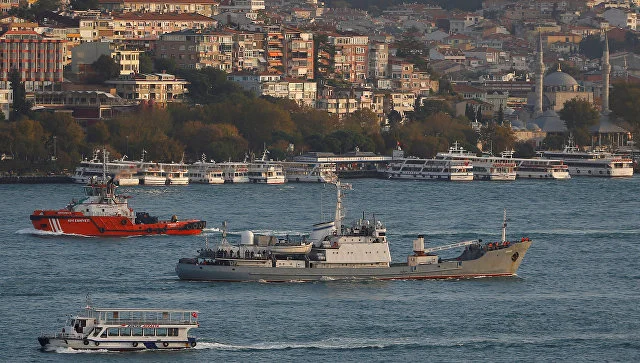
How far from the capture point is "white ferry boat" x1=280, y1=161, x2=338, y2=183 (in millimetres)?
89875

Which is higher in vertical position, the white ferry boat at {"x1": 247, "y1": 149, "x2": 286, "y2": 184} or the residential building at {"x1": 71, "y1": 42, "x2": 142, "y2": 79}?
the residential building at {"x1": 71, "y1": 42, "x2": 142, "y2": 79}

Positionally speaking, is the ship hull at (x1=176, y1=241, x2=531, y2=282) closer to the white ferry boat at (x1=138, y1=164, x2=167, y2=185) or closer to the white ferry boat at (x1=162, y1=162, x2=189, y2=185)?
the white ferry boat at (x1=138, y1=164, x2=167, y2=185)

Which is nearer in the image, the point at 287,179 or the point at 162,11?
the point at 287,179

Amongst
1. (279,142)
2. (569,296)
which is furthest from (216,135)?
(569,296)

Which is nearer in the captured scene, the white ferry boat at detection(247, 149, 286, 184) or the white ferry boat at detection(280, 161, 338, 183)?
the white ferry boat at detection(247, 149, 286, 184)

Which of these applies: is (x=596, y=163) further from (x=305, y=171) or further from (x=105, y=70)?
(x=105, y=70)

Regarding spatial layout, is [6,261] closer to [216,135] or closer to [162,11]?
[216,135]

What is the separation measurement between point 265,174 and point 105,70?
64.6ft

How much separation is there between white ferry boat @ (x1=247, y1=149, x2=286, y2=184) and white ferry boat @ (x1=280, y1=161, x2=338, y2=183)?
0.95m

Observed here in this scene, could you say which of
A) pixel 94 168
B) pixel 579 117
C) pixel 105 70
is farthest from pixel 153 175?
pixel 579 117

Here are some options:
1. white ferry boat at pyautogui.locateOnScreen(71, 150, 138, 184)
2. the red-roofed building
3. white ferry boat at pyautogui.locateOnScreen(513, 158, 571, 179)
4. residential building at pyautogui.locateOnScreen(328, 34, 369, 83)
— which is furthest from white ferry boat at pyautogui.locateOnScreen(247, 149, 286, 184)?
residential building at pyautogui.locateOnScreen(328, 34, 369, 83)

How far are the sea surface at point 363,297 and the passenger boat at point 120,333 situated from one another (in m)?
0.23

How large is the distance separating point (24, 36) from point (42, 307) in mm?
61478

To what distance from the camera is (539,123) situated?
117 meters
